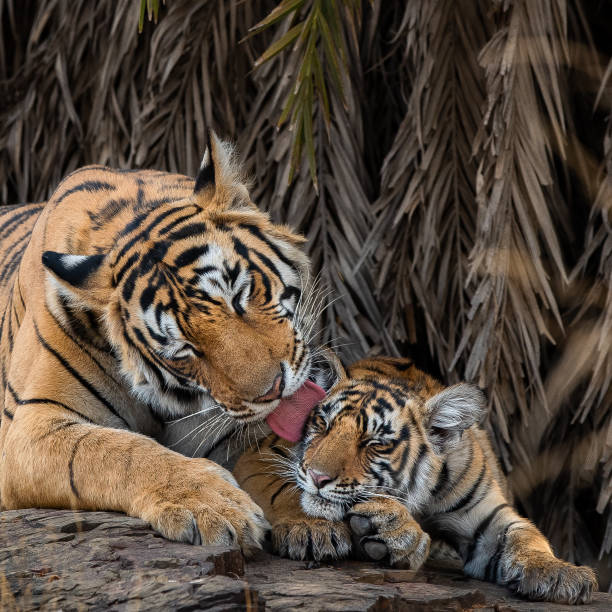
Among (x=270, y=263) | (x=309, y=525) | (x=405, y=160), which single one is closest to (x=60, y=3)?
(x=405, y=160)

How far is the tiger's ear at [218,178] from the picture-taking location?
9.91ft

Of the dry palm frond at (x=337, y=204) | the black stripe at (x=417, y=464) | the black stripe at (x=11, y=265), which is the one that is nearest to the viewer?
the black stripe at (x=417, y=464)

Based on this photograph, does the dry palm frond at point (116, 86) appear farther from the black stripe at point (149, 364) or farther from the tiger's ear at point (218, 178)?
the black stripe at point (149, 364)

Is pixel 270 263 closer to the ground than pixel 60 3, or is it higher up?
closer to the ground

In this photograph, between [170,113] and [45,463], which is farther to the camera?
[170,113]

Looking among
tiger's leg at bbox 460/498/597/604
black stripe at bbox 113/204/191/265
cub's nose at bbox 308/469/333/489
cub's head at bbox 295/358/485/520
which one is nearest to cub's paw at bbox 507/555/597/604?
tiger's leg at bbox 460/498/597/604

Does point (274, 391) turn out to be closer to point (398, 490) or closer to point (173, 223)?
point (398, 490)

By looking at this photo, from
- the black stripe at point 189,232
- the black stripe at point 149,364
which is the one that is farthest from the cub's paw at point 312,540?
the black stripe at point 189,232

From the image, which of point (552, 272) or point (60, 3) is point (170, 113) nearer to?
point (60, 3)

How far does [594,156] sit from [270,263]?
1740mm

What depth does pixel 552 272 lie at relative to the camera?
409 centimetres

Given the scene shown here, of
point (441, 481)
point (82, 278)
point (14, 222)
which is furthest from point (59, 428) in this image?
point (14, 222)

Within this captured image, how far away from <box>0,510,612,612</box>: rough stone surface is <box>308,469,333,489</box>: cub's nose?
0.75ft

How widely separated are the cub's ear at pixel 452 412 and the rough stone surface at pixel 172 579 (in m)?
0.45
